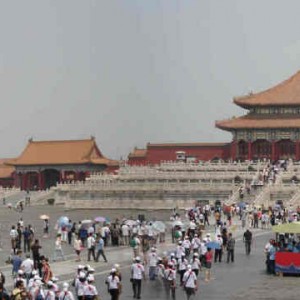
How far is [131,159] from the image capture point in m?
76.6

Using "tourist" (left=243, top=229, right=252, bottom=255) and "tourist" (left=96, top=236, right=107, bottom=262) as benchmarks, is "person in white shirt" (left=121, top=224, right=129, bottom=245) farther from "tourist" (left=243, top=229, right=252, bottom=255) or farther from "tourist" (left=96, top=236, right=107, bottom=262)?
"tourist" (left=243, top=229, right=252, bottom=255)

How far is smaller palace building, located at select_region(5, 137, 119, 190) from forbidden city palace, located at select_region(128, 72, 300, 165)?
617 centimetres

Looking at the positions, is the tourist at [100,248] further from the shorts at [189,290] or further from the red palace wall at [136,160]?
the red palace wall at [136,160]

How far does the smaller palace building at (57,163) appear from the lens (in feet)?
252

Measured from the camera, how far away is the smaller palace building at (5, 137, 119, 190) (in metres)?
76.9

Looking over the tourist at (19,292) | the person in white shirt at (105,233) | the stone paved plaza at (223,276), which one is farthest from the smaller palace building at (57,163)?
the tourist at (19,292)

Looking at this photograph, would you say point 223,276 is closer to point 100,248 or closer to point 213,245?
point 213,245

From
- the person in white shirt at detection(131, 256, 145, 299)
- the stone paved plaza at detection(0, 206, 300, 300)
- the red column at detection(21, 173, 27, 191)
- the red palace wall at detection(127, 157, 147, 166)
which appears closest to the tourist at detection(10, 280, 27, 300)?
the stone paved plaza at detection(0, 206, 300, 300)

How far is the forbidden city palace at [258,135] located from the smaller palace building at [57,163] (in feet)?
20.2

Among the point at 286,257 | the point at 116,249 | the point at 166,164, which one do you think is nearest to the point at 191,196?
the point at 166,164

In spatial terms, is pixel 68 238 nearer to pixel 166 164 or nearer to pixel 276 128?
pixel 166 164

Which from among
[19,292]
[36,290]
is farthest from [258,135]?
[19,292]

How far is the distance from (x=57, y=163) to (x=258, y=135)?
1881 centimetres

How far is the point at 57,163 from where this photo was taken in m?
77.1
